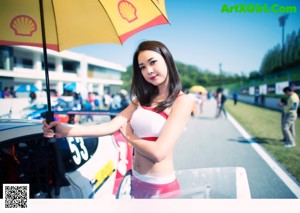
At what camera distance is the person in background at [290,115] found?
441cm

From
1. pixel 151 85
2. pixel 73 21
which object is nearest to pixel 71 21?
pixel 73 21

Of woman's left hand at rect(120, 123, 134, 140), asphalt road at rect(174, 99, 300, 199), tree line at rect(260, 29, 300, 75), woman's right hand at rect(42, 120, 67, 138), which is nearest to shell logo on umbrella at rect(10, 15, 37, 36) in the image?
woman's right hand at rect(42, 120, 67, 138)

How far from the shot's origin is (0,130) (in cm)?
159

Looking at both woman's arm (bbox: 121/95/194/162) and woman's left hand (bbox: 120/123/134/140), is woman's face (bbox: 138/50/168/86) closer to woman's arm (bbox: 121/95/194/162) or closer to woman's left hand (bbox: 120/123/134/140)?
woman's arm (bbox: 121/95/194/162)

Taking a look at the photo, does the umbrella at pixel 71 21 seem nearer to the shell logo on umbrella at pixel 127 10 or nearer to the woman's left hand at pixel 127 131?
the shell logo on umbrella at pixel 127 10

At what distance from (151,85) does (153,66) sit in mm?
211

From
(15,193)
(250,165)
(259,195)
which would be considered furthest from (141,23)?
(250,165)

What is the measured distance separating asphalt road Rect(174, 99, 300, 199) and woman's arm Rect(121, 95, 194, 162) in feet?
6.85

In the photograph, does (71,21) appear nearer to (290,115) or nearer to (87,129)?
(87,129)

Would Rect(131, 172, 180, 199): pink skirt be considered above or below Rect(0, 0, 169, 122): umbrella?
below

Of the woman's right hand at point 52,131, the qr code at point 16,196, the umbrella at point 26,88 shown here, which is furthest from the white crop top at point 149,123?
the umbrella at point 26,88

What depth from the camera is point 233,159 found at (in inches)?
169

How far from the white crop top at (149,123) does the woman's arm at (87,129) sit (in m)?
0.26

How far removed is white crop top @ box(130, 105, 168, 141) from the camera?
54.0 inches
